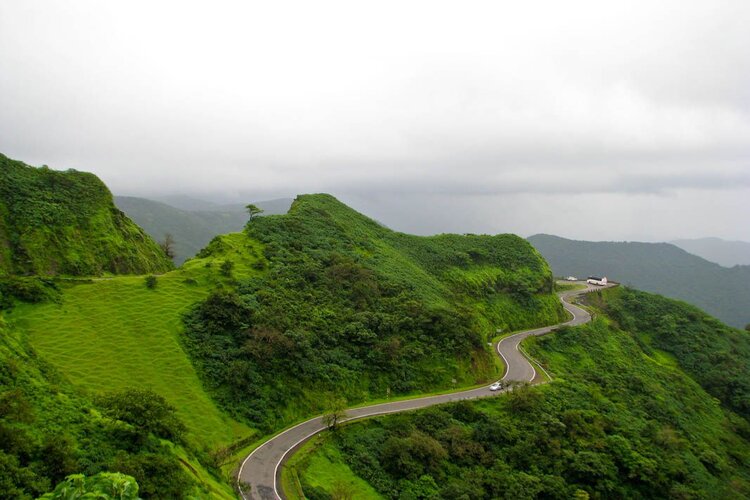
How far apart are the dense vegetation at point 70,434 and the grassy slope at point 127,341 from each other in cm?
828

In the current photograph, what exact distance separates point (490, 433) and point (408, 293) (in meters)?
22.3

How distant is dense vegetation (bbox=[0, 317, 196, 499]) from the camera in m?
14.6

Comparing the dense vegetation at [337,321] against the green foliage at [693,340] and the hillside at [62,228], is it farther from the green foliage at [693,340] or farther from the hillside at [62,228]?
the green foliage at [693,340]

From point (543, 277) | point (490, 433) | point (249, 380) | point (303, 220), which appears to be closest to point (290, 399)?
point (249, 380)

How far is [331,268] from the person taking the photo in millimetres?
54406

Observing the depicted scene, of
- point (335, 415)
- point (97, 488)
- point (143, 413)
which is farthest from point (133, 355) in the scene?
point (97, 488)

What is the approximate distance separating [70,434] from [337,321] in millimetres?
29566

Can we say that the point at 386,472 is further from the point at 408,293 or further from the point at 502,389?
the point at 408,293

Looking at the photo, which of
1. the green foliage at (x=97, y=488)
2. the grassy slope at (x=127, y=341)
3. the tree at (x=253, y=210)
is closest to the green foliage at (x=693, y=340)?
the tree at (x=253, y=210)

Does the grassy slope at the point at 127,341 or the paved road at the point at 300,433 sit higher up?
the grassy slope at the point at 127,341

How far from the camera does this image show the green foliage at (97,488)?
11539 millimetres

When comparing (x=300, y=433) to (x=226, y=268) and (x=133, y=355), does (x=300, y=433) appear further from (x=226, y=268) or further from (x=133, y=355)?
(x=226, y=268)

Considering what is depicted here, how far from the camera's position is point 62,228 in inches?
1924

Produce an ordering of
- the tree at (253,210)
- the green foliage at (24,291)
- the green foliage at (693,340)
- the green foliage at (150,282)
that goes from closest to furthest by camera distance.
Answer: the green foliage at (24,291), the green foliage at (150,282), the tree at (253,210), the green foliage at (693,340)
